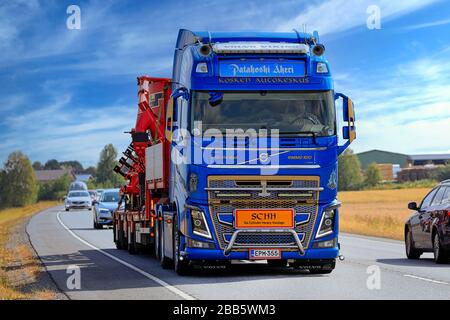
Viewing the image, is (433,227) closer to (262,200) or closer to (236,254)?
(262,200)

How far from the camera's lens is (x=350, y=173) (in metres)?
162

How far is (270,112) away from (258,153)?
0.78 meters

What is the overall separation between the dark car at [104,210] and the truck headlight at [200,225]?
2427 centimetres

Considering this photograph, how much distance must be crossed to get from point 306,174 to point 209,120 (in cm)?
186

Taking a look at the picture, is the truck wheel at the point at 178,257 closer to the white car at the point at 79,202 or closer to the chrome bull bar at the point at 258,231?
the chrome bull bar at the point at 258,231

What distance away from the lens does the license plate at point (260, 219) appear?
15.9 metres

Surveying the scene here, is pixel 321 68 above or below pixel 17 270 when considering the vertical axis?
above

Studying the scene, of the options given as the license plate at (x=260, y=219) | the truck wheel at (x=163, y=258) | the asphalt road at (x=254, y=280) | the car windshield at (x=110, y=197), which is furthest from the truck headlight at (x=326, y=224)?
the car windshield at (x=110, y=197)

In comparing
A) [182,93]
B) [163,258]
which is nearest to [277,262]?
[163,258]

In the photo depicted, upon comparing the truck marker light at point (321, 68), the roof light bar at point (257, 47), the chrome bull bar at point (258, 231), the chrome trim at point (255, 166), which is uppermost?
the roof light bar at point (257, 47)

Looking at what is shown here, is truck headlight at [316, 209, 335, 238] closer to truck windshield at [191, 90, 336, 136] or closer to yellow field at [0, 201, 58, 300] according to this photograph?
truck windshield at [191, 90, 336, 136]

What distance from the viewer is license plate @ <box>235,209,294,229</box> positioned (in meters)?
15.9

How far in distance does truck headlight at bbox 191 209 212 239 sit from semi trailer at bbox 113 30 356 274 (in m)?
0.02
